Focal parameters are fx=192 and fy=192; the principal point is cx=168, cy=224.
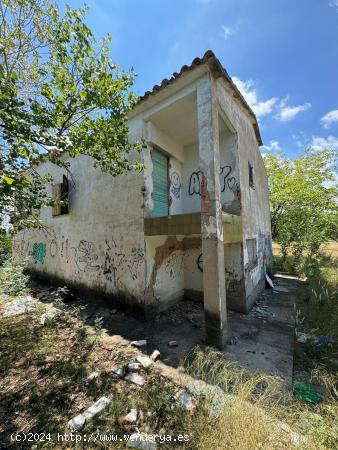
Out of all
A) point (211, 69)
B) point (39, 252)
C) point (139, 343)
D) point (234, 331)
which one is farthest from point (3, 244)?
point (211, 69)

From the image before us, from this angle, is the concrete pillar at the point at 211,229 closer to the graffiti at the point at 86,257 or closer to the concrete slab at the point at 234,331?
the concrete slab at the point at 234,331

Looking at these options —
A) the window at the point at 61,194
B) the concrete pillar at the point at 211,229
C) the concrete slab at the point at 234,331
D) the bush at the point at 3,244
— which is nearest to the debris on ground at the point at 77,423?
the concrete slab at the point at 234,331

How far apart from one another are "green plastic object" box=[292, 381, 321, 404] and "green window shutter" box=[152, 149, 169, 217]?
4.07m

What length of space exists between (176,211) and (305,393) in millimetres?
4552

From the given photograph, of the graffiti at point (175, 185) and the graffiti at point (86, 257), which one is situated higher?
the graffiti at point (175, 185)

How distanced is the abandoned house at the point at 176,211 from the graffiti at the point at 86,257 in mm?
31

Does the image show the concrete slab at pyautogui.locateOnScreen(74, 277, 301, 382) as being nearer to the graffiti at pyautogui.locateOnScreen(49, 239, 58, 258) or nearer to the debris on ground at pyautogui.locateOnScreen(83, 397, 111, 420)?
the debris on ground at pyautogui.locateOnScreen(83, 397, 111, 420)

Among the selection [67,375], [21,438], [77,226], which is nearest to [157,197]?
[77,226]

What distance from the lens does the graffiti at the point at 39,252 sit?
25.8ft

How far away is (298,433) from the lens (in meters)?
1.75

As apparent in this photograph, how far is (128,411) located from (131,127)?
5.58m

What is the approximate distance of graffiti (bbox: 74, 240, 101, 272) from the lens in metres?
5.80

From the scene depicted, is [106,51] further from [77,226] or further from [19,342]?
[19,342]

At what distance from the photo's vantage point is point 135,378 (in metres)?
2.77
